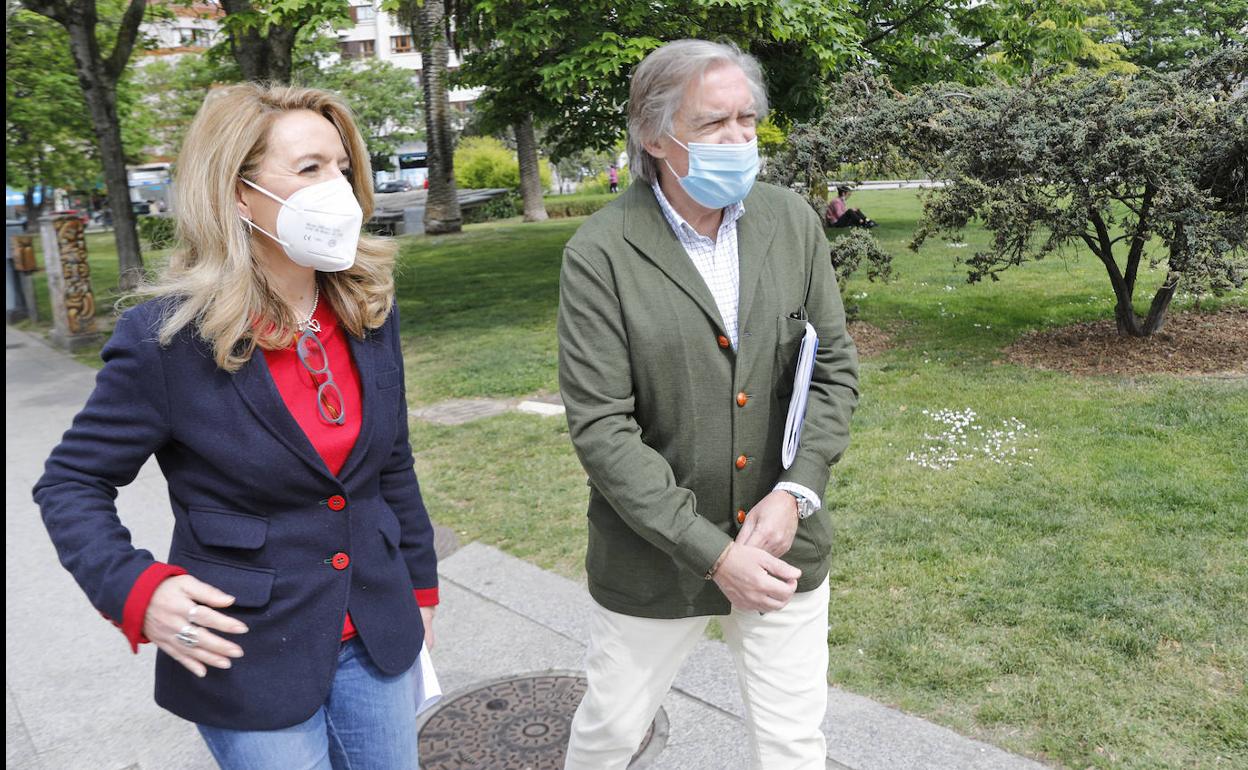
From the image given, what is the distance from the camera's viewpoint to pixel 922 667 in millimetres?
3600

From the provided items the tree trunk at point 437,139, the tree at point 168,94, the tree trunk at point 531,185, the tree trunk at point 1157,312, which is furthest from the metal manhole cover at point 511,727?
the tree at point 168,94

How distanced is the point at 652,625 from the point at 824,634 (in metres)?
0.43

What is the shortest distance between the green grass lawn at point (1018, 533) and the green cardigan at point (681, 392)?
4.55 feet

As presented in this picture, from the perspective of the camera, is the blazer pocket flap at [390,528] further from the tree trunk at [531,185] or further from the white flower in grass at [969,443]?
the tree trunk at [531,185]

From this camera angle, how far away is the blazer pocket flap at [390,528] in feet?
7.20

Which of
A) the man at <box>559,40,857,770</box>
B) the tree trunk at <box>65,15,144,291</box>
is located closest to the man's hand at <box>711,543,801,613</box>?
the man at <box>559,40,857,770</box>

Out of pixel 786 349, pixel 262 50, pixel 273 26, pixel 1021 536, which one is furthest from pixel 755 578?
pixel 273 26

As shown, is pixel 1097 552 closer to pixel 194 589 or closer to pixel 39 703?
pixel 194 589

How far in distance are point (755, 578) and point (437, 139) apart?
75.5 feet

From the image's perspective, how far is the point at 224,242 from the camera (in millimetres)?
2031

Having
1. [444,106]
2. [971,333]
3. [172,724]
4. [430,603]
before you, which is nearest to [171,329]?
[430,603]

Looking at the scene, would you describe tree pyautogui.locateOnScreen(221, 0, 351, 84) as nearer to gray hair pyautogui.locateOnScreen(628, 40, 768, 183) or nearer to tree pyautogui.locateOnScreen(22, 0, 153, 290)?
tree pyautogui.locateOnScreen(22, 0, 153, 290)

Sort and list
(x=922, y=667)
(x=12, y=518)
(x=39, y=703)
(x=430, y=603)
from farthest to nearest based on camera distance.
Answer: (x=12, y=518) → (x=39, y=703) → (x=922, y=667) → (x=430, y=603)

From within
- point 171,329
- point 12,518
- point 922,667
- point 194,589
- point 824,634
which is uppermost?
point 171,329
